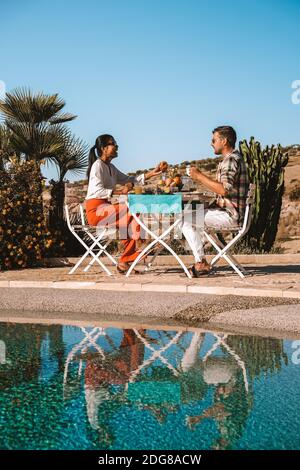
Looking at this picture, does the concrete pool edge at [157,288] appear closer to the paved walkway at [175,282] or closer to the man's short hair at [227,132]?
the paved walkway at [175,282]

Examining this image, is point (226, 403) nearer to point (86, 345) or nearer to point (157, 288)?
point (86, 345)

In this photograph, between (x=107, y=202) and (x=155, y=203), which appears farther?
(x=107, y=202)

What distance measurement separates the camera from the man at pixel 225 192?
22.7 ft

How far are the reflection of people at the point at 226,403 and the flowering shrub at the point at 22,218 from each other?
616cm

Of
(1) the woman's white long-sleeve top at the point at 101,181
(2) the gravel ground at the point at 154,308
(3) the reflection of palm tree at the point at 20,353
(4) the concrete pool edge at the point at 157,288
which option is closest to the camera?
(3) the reflection of palm tree at the point at 20,353

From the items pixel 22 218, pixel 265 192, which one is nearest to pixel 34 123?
pixel 22 218

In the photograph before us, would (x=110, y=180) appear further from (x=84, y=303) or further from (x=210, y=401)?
(x=210, y=401)

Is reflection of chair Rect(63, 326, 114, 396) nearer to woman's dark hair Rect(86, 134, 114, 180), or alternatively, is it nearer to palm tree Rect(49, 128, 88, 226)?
woman's dark hair Rect(86, 134, 114, 180)

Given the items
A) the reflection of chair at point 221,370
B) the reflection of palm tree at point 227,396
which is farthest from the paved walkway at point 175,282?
the reflection of palm tree at point 227,396

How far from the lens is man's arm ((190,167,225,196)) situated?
6.64m

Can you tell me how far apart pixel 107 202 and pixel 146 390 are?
4.71 metres

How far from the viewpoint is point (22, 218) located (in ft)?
32.8

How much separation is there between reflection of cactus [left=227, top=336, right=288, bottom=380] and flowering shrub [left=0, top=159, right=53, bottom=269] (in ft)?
18.6

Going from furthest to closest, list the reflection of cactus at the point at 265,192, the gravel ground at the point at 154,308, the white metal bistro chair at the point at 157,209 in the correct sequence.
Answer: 1. the reflection of cactus at the point at 265,192
2. the white metal bistro chair at the point at 157,209
3. the gravel ground at the point at 154,308
